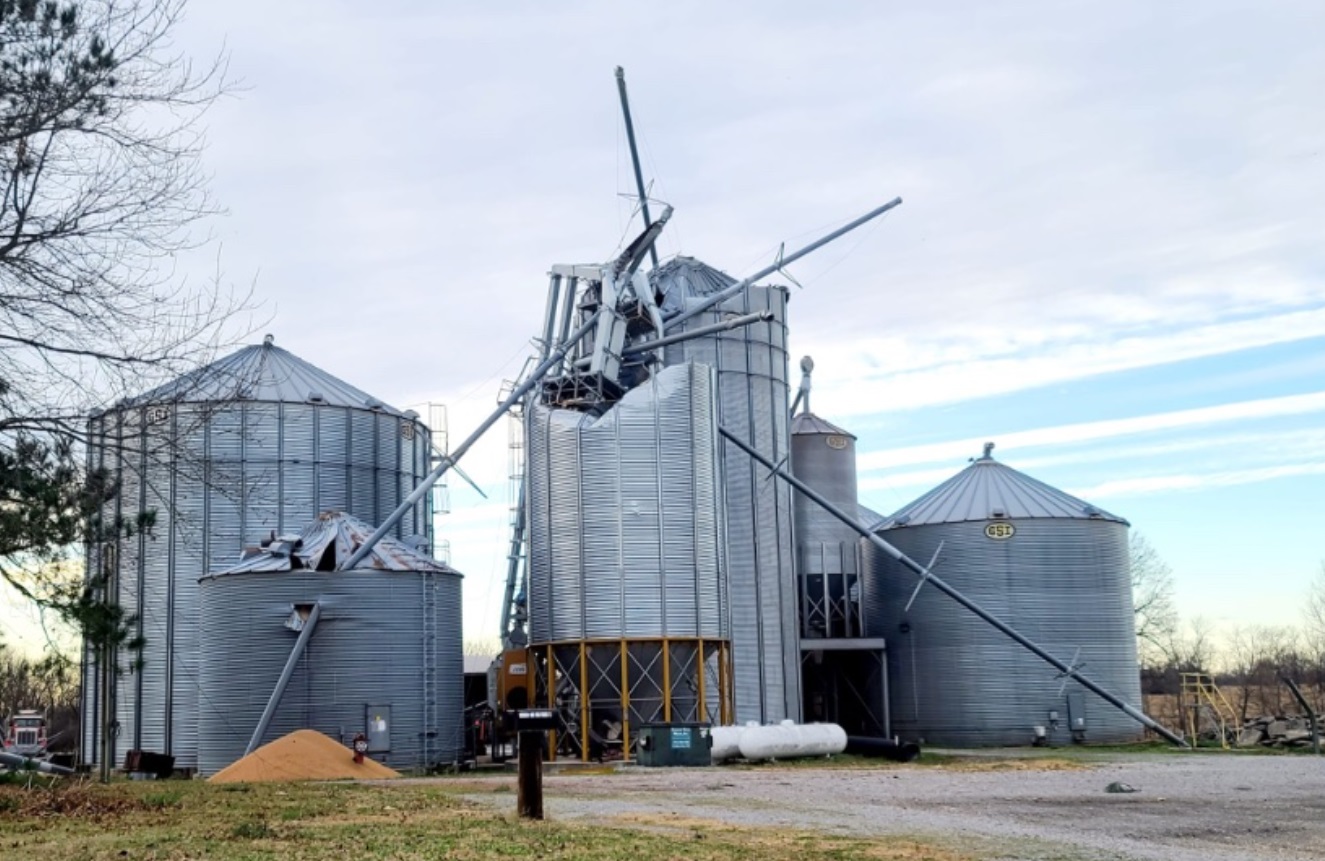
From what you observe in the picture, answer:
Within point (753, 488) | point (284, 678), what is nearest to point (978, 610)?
point (753, 488)

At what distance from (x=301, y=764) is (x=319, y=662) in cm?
653

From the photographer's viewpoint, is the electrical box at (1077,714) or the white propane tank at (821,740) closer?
the white propane tank at (821,740)

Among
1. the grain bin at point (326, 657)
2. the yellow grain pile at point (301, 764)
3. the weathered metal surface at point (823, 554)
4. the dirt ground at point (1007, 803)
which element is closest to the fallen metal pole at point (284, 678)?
the grain bin at point (326, 657)

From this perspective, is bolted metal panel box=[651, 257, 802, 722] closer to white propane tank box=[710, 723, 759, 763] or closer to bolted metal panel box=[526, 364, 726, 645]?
bolted metal panel box=[526, 364, 726, 645]

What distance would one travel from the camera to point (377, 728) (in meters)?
42.8

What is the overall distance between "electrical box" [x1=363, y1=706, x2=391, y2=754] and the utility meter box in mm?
7745

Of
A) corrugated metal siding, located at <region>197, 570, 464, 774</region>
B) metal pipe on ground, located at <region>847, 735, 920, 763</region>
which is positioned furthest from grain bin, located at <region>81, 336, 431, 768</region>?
metal pipe on ground, located at <region>847, 735, 920, 763</region>

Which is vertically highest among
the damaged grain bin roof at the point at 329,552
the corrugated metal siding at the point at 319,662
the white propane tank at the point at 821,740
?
the damaged grain bin roof at the point at 329,552

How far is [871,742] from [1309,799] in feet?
60.6

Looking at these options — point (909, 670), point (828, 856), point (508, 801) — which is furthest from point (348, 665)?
point (828, 856)

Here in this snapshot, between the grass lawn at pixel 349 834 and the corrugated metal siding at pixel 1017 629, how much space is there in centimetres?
3296

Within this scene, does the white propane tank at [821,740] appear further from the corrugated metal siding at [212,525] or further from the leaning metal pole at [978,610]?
the corrugated metal siding at [212,525]

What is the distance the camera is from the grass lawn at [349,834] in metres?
17.1

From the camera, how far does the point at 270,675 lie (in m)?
42.9
